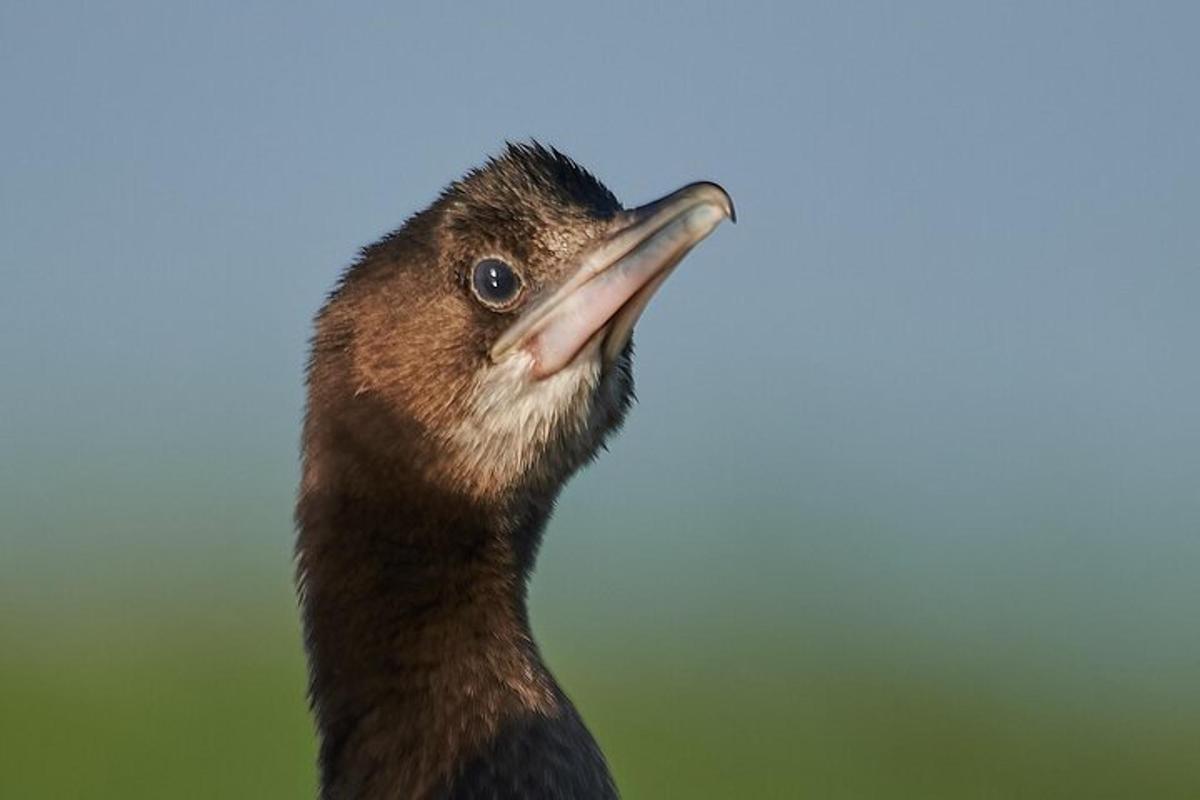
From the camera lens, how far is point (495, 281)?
7188 mm

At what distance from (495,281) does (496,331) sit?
159mm

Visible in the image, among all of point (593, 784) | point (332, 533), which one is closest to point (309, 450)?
point (332, 533)

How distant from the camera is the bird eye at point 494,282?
282 inches

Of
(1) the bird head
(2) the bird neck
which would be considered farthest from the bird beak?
(2) the bird neck

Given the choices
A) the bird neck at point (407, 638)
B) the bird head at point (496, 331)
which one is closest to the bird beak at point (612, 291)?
the bird head at point (496, 331)

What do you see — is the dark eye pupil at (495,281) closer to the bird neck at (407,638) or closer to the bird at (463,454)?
the bird at (463,454)

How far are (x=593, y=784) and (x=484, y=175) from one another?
68.6 inches

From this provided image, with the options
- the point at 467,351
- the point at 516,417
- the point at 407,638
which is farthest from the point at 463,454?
the point at 407,638

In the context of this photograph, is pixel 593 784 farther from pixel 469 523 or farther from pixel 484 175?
pixel 484 175

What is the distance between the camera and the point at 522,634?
23.0 feet

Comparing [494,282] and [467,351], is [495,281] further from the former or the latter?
[467,351]

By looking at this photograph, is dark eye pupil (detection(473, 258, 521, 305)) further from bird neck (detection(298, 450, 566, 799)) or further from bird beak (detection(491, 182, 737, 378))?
bird neck (detection(298, 450, 566, 799))

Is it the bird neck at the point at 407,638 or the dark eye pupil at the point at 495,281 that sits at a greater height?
the dark eye pupil at the point at 495,281

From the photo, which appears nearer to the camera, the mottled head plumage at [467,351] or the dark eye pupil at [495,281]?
the mottled head plumage at [467,351]
